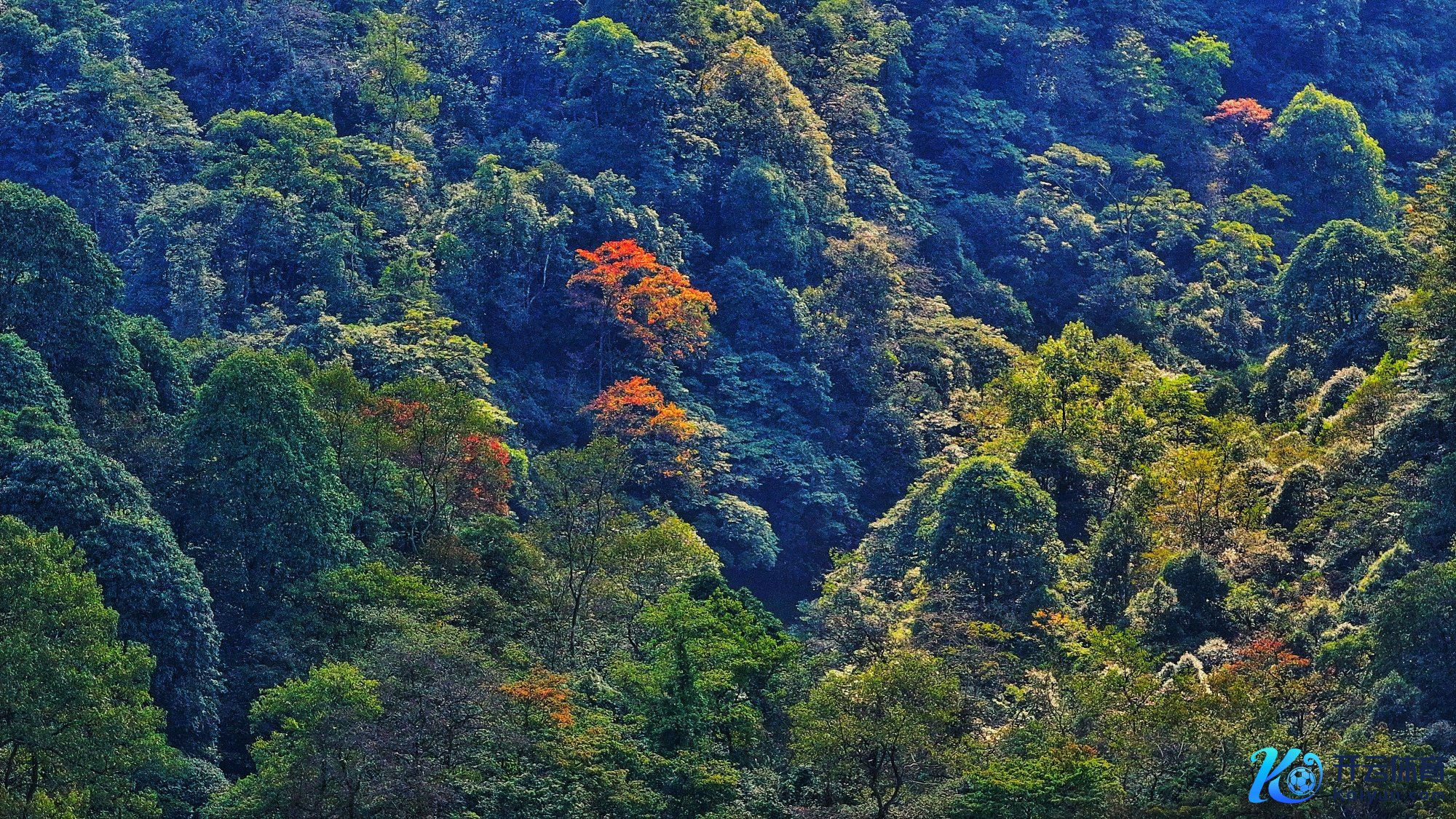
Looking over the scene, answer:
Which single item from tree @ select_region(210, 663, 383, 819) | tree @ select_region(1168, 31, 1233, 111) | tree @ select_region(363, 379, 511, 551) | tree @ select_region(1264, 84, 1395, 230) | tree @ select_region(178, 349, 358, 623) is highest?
tree @ select_region(1168, 31, 1233, 111)

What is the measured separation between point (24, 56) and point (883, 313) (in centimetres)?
2484

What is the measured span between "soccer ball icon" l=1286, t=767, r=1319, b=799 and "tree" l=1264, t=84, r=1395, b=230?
34.2 metres

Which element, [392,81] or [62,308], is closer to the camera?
[62,308]

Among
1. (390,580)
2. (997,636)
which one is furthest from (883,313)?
(390,580)

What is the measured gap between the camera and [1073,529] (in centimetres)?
4559

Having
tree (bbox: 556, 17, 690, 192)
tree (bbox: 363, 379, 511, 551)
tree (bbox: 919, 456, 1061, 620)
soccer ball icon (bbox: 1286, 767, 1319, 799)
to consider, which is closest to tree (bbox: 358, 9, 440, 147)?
tree (bbox: 556, 17, 690, 192)

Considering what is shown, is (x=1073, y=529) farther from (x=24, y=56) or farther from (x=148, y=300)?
(x=24, y=56)

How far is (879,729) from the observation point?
33.9 meters

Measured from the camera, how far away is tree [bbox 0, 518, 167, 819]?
31.1 meters

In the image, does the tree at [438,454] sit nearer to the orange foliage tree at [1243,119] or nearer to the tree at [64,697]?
the tree at [64,697]

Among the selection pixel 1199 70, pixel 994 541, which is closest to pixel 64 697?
pixel 994 541

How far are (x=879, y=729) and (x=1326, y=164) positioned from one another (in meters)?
35.5

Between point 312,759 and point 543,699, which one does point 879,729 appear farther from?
point 312,759

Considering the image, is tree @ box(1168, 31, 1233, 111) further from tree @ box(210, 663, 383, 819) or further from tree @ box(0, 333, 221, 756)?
tree @ box(210, 663, 383, 819)
